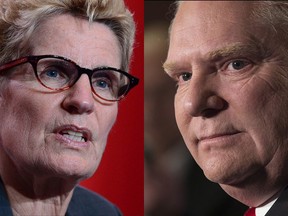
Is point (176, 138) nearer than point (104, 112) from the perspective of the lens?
Yes

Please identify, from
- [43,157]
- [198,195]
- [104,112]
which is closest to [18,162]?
[43,157]

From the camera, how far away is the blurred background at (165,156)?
116 cm

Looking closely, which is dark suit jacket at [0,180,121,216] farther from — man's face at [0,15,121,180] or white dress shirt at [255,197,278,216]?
white dress shirt at [255,197,278,216]

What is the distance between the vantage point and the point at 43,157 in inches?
49.9

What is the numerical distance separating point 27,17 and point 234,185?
0.66 metres

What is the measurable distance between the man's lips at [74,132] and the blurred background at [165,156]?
158mm

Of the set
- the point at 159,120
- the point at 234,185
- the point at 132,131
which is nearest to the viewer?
the point at 234,185

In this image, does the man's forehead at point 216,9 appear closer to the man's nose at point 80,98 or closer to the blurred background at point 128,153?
the blurred background at point 128,153

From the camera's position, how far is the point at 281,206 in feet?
3.56

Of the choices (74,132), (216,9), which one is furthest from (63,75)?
(216,9)

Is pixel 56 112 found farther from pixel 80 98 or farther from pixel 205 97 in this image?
pixel 205 97

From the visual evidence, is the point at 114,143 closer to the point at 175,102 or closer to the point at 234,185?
the point at 175,102

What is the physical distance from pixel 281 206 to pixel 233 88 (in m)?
0.28

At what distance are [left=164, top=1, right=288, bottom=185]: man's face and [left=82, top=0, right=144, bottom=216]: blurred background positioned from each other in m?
0.23
